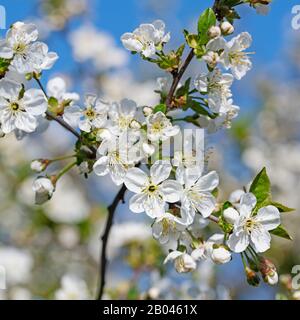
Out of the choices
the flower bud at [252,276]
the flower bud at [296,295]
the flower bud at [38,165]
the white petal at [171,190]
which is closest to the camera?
the white petal at [171,190]

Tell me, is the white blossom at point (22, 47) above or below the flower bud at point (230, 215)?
above

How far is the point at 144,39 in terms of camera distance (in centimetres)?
168

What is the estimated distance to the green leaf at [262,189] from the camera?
1.64 metres

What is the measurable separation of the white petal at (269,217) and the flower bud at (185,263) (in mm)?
186

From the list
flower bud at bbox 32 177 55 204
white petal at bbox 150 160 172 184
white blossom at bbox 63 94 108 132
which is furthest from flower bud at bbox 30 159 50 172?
white petal at bbox 150 160 172 184

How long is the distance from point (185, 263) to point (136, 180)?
0.77 ft

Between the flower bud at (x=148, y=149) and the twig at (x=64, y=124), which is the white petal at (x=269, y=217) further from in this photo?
the twig at (x=64, y=124)

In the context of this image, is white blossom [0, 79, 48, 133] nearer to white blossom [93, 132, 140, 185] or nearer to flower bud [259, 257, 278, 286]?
white blossom [93, 132, 140, 185]

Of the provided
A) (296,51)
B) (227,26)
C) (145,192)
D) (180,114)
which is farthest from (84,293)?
(296,51)

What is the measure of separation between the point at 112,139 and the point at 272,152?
11.3 feet

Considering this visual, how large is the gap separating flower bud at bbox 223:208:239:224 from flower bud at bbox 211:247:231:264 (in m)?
0.07

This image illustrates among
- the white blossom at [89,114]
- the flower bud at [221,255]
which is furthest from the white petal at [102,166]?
the flower bud at [221,255]

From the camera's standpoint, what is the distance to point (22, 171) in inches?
162

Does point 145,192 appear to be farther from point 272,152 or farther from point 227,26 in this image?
point 272,152
